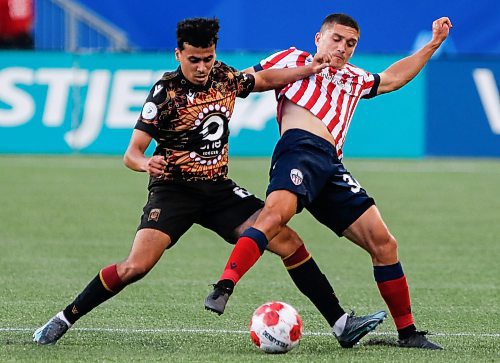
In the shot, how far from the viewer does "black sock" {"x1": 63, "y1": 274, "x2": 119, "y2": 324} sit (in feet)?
21.3

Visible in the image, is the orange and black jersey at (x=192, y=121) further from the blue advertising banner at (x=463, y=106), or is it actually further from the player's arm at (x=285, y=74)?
the blue advertising banner at (x=463, y=106)

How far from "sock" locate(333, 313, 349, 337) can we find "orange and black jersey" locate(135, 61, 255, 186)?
1.02 metres

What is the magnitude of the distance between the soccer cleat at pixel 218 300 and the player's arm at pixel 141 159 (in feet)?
2.17

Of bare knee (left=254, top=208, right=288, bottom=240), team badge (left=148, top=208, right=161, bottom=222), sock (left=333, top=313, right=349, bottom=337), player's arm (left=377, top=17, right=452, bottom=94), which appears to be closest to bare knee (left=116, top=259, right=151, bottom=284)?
team badge (left=148, top=208, right=161, bottom=222)

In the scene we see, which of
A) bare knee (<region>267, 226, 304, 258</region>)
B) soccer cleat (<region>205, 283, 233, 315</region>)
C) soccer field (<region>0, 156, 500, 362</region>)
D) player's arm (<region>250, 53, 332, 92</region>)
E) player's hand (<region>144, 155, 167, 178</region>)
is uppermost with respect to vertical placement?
player's arm (<region>250, 53, 332, 92</region>)

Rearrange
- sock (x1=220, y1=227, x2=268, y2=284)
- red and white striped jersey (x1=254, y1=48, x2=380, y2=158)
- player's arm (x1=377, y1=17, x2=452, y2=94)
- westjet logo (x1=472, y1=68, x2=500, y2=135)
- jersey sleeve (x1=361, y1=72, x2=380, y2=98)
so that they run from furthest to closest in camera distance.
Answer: westjet logo (x1=472, y1=68, x2=500, y2=135)
player's arm (x1=377, y1=17, x2=452, y2=94)
jersey sleeve (x1=361, y1=72, x2=380, y2=98)
red and white striped jersey (x1=254, y1=48, x2=380, y2=158)
sock (x1=220, y1=227, x2=268, y2=284)

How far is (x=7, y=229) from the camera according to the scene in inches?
475

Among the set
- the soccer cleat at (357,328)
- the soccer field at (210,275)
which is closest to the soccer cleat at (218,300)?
the soccer field at (210,275)

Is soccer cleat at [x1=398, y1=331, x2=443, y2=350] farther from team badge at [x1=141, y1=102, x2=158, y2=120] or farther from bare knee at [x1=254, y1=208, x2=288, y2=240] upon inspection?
team badge at [x1=141, y1=102, x2=158, y2=120]

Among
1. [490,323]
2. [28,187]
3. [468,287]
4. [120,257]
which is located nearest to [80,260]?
[120,257]

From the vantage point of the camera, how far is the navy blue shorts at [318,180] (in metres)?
6.55

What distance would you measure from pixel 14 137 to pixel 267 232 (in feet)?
46.5

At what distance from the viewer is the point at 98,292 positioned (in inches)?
256

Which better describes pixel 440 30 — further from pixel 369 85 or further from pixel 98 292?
pixel 98 292
